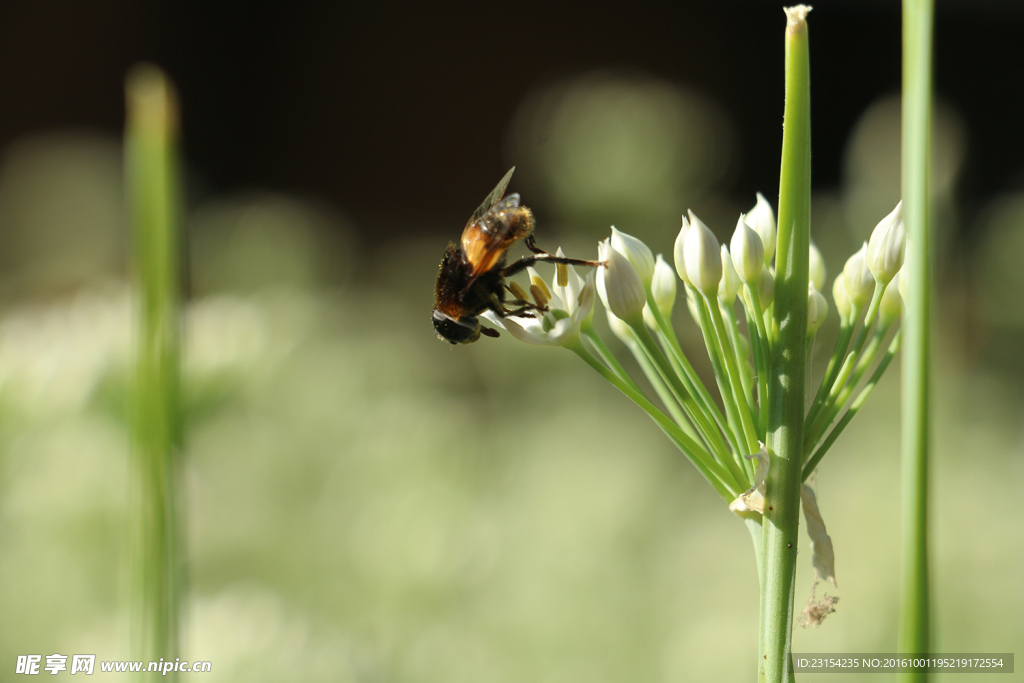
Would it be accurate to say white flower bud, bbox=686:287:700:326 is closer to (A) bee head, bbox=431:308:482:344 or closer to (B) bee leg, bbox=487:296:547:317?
(B) bee leg, bbox=487:296:547:317

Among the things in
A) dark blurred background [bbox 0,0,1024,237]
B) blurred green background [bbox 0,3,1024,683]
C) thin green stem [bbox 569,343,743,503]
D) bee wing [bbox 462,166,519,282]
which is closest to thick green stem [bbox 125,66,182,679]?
thin green stem [bbox 569,343,743,503]

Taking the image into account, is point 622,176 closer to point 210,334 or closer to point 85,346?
point 210,334

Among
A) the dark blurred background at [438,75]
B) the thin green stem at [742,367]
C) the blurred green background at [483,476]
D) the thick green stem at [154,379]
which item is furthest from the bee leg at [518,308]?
the dark blurred background at [438,75]

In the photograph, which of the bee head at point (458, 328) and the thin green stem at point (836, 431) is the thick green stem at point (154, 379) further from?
the bee head at point (458, 328)

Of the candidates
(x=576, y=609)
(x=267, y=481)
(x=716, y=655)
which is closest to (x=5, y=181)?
(x=267, y=481)

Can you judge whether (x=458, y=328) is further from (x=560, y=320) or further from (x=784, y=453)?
(x=784, y=453)
